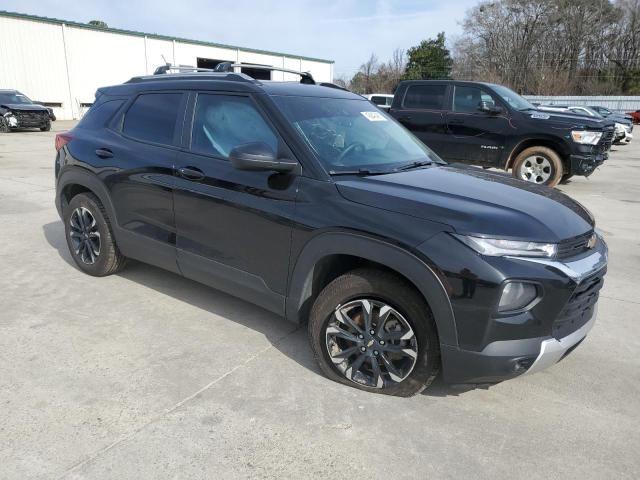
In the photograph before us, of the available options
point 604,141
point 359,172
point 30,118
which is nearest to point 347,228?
point 359,172

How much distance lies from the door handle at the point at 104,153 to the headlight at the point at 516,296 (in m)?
3.39

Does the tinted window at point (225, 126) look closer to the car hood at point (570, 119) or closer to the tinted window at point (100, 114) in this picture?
the tinted window at point (100, 114)

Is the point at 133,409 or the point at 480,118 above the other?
the point at 480,118

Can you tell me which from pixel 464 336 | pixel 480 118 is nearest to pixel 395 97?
pixel 480 118

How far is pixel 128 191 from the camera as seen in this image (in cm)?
414

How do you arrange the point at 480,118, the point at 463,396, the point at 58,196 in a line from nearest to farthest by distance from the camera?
1. the point at 463,396
2. the point at 58,196
3. the point at 480,118

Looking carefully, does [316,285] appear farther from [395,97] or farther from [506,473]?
[395,97]

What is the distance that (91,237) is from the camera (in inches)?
184

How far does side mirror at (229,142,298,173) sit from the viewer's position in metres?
2.99

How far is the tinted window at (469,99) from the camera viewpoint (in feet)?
32.0

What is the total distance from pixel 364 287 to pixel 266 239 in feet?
2.53

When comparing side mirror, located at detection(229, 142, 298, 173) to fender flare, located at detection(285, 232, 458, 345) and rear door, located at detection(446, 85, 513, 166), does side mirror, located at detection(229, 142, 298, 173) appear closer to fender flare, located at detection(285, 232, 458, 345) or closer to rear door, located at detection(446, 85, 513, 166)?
fender flare, located at detection(285, 232, 458, 345)

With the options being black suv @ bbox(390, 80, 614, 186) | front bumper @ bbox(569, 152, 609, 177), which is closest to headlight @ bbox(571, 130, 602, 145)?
black suv @ bbox(390, 80, 614, 186)

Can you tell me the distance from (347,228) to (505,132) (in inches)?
305
